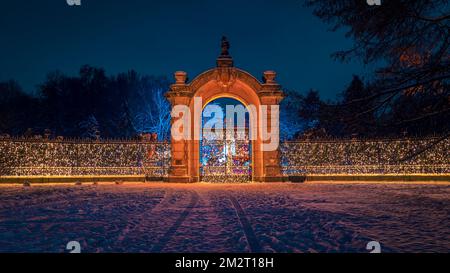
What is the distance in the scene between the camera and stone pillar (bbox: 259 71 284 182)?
1959 centimetres

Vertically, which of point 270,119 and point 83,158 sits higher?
point 270,119

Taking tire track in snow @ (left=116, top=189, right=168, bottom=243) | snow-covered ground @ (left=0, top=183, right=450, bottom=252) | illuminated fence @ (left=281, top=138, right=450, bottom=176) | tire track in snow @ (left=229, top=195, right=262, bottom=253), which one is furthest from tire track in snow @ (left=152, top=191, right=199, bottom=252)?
illuminated fence @ (left=281, top=138, right=450, bottom=176)

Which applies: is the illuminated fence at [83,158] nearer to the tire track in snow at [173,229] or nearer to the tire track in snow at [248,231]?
the tire track in snow at [173,229]

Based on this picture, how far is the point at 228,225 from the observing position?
7.50m

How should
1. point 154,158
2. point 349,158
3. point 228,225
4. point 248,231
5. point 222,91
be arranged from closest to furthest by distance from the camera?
point 248,231, point 228,225, point 222,91, point 349,158, point 154,158

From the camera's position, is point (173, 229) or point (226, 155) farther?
point (226, 155)

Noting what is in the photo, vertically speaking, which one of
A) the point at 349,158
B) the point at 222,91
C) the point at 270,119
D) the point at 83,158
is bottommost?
the point at 349,158

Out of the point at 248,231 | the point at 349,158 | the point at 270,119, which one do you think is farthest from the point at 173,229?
the point at 349,158

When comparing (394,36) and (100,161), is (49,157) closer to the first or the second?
(100,161)

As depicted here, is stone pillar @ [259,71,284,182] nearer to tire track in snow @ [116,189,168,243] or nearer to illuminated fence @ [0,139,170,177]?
illuminated fence @ [0,139,170,177]

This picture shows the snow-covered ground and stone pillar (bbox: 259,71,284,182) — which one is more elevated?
stone pillar (bbox: 259,71,284,182)

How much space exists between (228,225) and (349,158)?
15.9 metres

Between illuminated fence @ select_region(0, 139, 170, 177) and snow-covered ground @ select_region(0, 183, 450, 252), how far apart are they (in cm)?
980

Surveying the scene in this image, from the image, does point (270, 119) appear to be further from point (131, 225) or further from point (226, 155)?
point (131, 225)
